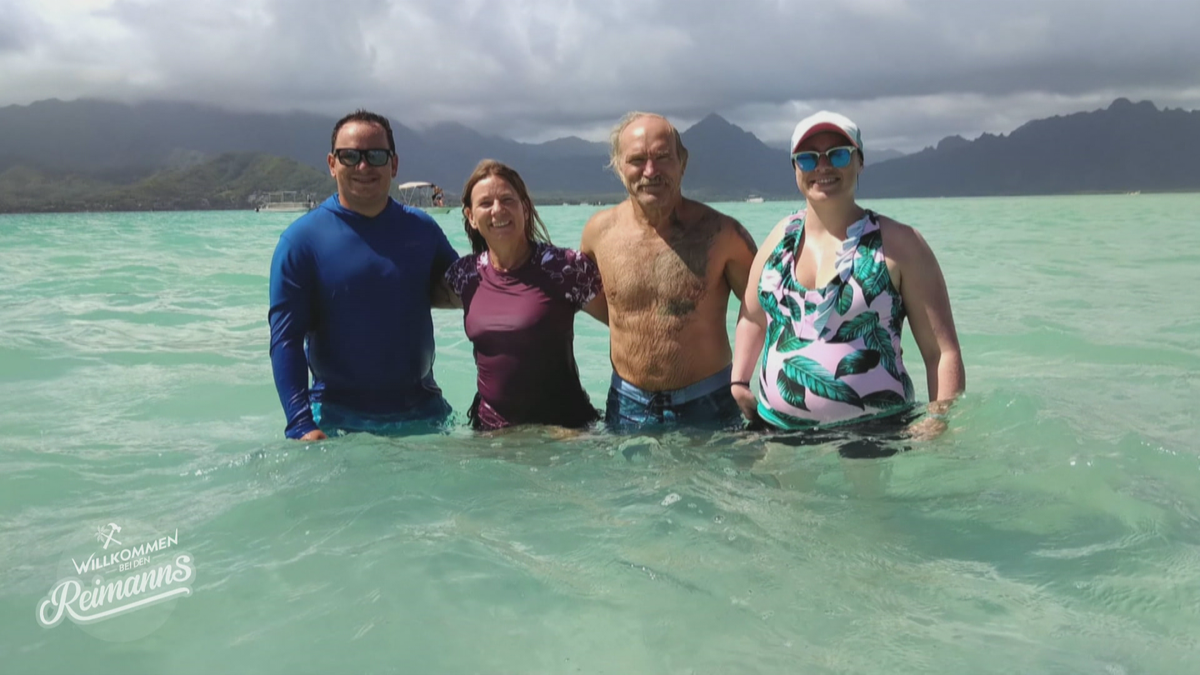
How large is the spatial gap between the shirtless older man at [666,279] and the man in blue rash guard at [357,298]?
1.05m

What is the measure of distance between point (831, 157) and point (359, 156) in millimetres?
2487

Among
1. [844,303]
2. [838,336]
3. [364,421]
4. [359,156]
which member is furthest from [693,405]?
[359,156]

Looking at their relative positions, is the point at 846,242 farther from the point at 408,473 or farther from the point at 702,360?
the point at 408,473

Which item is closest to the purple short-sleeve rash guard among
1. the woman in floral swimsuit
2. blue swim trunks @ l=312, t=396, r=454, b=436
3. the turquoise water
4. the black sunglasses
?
the turquoise water

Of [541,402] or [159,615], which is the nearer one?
[159,615]

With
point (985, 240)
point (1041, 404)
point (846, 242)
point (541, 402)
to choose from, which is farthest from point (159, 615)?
point (985, 240)

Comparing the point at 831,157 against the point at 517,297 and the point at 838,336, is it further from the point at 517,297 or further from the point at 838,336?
the point at 517,297

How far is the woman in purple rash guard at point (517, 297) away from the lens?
174 inches

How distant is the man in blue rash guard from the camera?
4449 millimetres

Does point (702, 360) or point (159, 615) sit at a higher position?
point (702, 360)

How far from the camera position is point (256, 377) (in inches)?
355

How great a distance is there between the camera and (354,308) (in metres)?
4.58

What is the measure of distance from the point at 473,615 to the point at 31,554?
225 centimetres

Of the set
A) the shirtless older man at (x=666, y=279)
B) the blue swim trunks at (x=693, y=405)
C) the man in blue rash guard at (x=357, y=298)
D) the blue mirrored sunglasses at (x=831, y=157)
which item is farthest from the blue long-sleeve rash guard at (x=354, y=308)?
the blue mirrored sunglasses at (x=831, y=157)
